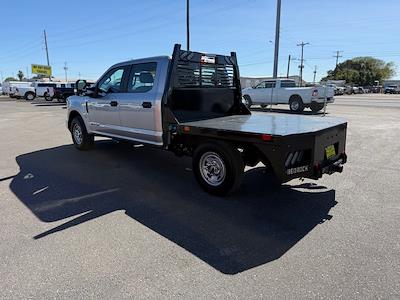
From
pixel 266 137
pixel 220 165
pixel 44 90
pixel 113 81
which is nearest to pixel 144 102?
pixel 113 81

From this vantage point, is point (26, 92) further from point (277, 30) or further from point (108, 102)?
point (108, 102)

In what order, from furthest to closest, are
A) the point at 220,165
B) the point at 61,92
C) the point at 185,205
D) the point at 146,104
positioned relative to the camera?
the point at 61,92, the point at 146,104, the point at 220,165, the point at 185,205

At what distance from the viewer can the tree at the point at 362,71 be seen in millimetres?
96500

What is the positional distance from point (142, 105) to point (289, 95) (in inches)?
560

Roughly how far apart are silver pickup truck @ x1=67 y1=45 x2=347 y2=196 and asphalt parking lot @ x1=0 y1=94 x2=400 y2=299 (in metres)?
0.57

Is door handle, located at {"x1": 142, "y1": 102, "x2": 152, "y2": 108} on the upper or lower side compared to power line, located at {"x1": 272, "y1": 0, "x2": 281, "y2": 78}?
lower

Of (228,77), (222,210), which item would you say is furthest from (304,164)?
(228,77)

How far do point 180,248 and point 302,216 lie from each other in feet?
5.63

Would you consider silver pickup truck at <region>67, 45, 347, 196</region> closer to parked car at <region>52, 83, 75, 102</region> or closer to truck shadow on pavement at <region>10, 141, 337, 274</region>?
truck shadow on pavement at <region>10, 141, 337, 274</region>

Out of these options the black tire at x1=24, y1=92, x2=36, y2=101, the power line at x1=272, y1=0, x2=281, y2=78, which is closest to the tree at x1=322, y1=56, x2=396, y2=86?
the power line at x1=272, y1=0, x2=281, y2=78

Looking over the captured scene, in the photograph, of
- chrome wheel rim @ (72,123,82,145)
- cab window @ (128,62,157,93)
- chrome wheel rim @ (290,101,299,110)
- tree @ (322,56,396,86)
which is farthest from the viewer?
tree @ (322,56,396,86)

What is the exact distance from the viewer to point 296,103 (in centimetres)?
1848

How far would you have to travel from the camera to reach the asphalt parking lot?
115 inches

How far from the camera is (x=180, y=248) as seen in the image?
3562 millimetres
